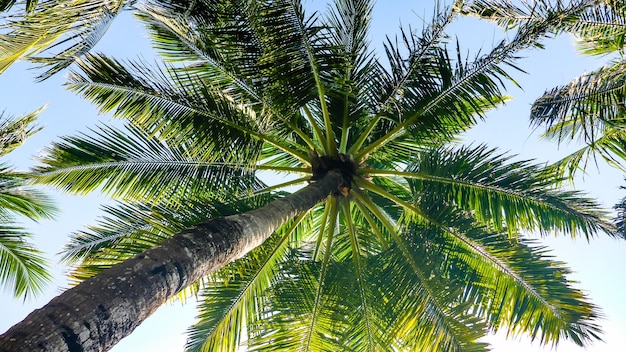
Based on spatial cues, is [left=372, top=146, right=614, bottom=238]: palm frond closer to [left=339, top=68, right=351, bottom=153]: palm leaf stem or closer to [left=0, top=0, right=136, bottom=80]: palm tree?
[left=339, top=68, right=351, bottom=153]: palm leaf stem

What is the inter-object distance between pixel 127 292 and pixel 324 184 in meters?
3.64

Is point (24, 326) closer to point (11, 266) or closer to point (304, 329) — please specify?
point (304, 329)

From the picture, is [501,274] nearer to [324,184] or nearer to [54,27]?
[324,184]

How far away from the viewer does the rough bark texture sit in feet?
7.24

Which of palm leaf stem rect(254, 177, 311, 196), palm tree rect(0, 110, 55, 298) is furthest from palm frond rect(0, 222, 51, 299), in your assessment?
palm leaf stem rect(254, 177, 311, 196)

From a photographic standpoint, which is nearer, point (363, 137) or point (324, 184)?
point (324, 184)

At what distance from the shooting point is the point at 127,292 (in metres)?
2.76

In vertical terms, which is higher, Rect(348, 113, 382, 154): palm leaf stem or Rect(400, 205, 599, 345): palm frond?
Rect(348, 113, 382, 154): palm leaf stem

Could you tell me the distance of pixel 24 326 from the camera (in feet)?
7.17

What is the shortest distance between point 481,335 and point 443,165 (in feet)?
6.46

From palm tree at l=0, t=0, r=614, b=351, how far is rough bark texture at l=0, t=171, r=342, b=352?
1.63m

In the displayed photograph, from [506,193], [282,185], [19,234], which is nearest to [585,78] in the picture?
[506,193]

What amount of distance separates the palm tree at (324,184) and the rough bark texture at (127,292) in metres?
1.63

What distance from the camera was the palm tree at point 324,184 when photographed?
5.78m
